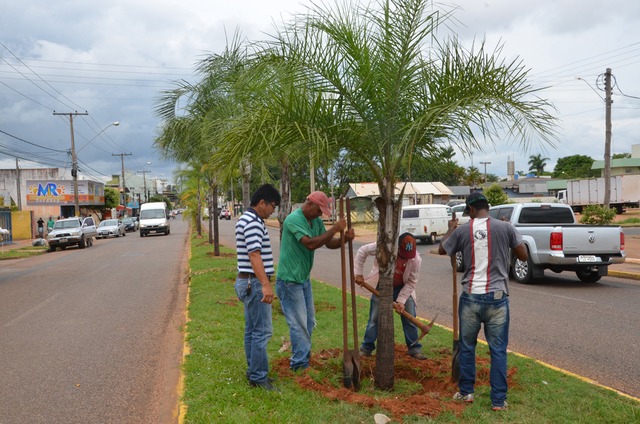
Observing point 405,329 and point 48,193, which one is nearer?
point 405,329

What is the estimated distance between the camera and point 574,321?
27.7ft

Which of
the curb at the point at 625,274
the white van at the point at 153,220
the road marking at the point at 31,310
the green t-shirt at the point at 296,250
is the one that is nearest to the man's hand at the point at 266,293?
the green t-shirt at the point at 296,250

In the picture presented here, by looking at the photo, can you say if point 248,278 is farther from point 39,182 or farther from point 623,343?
point 39,182

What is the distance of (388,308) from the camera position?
5.07 metres

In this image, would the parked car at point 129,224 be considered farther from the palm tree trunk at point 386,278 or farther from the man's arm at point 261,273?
the palm tree trunk at point 386,278

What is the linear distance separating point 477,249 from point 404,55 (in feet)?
5.79

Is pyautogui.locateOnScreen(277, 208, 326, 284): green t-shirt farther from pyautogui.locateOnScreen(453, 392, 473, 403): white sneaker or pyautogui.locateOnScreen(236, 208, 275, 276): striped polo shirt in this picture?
pyautogui.locateOnScreen(453, 392, 473, 403): white sneaker

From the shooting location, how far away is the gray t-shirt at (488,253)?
448 centimetres

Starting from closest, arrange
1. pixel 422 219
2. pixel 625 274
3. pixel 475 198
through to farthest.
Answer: pixel 475 198
pixel 625 274
pixel 422 219

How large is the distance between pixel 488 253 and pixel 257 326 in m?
2.02

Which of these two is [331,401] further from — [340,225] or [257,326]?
[340,225]

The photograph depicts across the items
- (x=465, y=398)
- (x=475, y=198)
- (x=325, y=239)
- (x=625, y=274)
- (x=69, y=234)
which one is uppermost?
(x=475, y=198)

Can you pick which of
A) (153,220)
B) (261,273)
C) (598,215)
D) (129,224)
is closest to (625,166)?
(598,215)

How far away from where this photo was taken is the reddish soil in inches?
176
